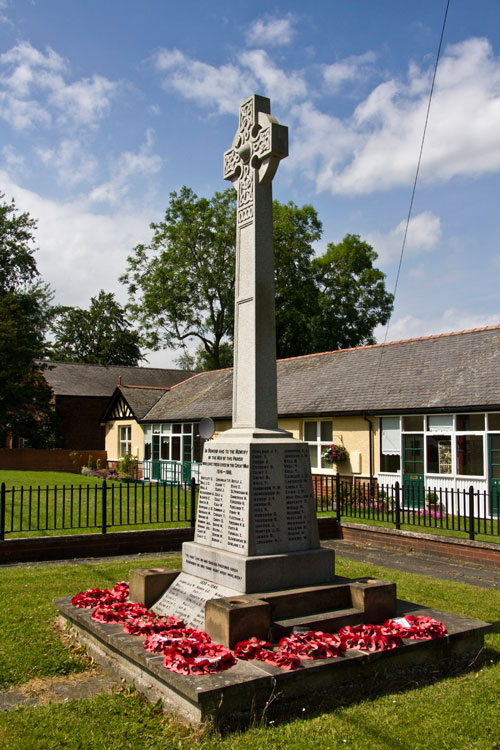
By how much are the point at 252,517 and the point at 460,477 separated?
12.4 metres

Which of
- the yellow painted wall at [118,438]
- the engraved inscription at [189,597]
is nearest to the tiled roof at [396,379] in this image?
the yellow painted wall at [118,438]

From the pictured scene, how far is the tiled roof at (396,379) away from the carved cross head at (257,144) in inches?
429

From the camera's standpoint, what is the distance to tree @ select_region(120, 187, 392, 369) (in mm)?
41531

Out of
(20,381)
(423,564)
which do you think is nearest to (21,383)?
(20,381)

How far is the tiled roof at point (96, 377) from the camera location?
38.4 m

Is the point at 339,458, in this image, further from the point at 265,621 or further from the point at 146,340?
the point at 146,340

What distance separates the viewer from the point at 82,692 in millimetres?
4922

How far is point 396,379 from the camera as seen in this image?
1947cm

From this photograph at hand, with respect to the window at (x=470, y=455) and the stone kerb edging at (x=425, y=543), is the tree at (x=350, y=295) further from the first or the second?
the stone kerb edging at (x=425, y=543)

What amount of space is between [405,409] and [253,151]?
40.2ft

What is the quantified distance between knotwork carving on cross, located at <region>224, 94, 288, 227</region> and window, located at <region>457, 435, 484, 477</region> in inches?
477

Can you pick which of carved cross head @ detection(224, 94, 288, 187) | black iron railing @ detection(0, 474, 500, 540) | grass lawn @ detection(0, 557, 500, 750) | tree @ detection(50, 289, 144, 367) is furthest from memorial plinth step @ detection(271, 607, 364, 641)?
tree @ detection(50, 289, 144, 367)

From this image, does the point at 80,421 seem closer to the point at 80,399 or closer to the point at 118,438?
the point at 80,399

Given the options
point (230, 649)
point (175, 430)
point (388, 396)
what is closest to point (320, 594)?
point (230, 649)
